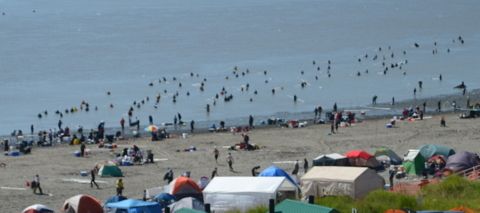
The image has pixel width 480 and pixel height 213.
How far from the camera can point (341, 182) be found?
104ft

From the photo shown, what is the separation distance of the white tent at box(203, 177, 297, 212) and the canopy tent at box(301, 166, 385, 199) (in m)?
1.16

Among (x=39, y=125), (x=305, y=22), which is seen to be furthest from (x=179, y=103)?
(x=305, y=22)

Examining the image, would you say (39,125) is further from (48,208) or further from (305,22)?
(305,22)

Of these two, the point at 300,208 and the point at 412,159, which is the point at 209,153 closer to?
the point at 412,159

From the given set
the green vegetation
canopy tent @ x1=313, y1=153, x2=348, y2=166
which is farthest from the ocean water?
the green vegetation

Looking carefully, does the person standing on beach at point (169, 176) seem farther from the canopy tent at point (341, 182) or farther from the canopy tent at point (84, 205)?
the canopy tent at point (84, 205)

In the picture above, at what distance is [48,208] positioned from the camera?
31.5 metres

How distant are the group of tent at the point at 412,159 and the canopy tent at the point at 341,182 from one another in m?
4.59

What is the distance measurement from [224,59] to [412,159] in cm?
5982

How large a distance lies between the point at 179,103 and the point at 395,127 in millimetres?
21726

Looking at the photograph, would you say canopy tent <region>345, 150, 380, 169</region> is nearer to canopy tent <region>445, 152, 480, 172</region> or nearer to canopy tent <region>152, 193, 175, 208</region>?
canopy tent <region>445, 152, 480, 172</region>

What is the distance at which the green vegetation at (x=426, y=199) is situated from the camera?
26.6 metres

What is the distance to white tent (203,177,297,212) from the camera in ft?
97.8

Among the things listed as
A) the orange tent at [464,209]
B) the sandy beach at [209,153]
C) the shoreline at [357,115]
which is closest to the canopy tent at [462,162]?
the sandy beach at [209,153]
